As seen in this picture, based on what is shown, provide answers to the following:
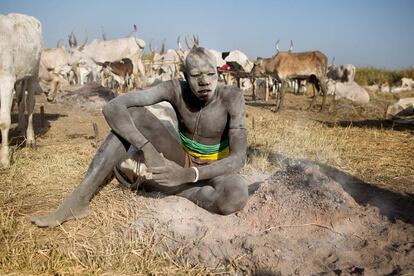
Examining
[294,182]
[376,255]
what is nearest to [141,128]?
[294,182]

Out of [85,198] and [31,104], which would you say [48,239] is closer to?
[85,198]

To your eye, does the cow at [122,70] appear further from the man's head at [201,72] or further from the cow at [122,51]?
the man's head at [201,72]

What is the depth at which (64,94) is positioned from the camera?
14.0 metres

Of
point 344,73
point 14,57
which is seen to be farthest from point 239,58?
point 14,57

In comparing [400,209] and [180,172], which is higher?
[180,172]

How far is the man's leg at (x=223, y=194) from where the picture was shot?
125 inches

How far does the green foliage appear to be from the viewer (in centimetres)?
3067

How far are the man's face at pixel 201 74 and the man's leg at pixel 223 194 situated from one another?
0.75 m

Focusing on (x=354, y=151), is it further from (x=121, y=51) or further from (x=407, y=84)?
(x=407, y=84)

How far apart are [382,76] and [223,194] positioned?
31927 mm

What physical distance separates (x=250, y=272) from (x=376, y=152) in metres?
4.66

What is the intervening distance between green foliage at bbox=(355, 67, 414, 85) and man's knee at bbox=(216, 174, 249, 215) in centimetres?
2999

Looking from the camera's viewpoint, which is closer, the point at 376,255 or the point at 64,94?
the point at 376,255

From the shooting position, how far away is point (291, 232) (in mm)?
3086
